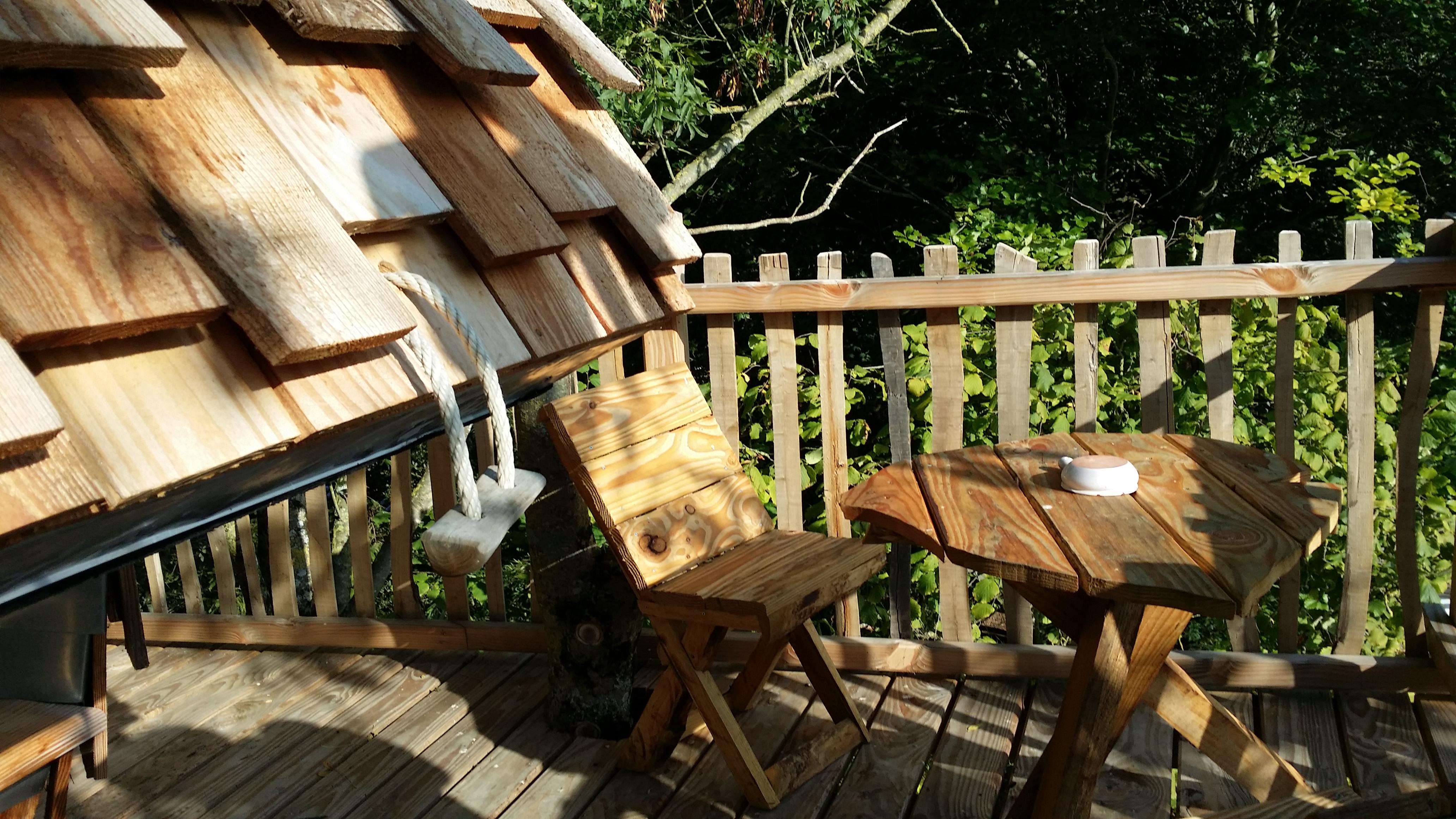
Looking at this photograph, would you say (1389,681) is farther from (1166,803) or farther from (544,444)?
(544,444)

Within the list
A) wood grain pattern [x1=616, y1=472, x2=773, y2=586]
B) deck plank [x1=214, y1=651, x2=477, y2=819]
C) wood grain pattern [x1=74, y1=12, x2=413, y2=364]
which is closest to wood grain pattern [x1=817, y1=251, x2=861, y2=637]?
wood grain pattern [x1=616, y1=472, x2=773, y2=586]

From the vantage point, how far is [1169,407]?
3289 millimetres

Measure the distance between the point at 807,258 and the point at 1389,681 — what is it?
7.41 m

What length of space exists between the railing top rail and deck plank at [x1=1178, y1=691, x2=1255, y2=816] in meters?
1.24

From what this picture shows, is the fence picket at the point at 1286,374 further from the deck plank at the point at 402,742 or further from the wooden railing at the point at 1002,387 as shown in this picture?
the deck plank at the point at 402,742

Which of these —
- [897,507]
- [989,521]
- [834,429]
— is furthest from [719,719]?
[834,429]

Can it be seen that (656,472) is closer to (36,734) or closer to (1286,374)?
(36,734)

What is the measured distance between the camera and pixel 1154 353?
325 cm

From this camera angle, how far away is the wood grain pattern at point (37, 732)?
1.54m

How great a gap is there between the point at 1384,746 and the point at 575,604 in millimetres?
2169

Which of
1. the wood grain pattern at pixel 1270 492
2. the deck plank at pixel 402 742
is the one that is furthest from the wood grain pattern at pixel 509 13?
the deck plank at pixel 402 742

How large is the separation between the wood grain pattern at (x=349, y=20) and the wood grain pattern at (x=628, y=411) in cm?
142

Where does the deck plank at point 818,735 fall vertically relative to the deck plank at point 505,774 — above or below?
below

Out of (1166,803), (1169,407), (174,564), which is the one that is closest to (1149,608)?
(1166,803)
